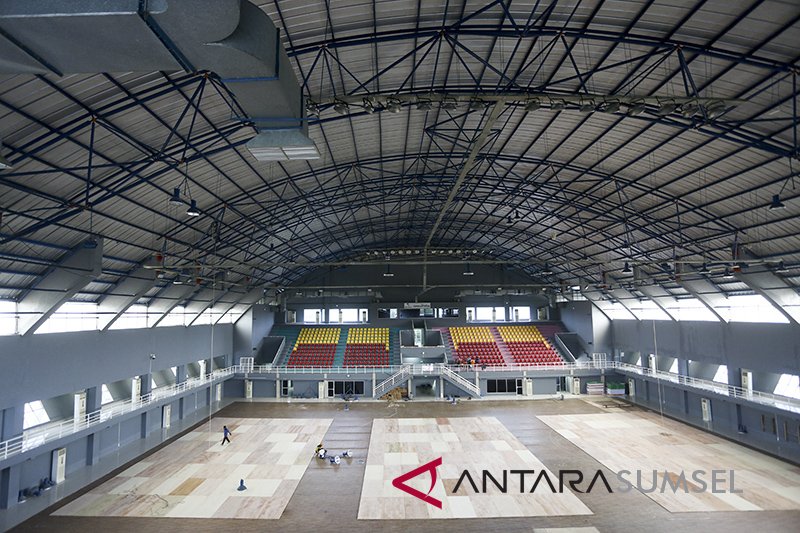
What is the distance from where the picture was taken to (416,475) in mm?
22203

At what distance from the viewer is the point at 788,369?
27.1 meters

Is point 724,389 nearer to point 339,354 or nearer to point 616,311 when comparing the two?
point 616,311

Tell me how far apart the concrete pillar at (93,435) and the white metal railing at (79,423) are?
16.9 inches

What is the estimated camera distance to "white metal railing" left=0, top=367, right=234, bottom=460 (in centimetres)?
2033

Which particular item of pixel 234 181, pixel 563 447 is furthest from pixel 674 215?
pixel 234 181

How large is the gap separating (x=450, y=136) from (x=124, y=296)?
22.5 meters

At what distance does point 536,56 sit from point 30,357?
88.3 feet

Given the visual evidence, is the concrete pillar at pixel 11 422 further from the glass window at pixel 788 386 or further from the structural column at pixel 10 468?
the glass window at pixel 788 386

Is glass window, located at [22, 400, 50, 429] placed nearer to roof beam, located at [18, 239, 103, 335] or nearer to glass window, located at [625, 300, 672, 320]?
roof beam, located at [18, 239, 103, 335]

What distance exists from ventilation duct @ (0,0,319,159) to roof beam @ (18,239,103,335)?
20246 mm

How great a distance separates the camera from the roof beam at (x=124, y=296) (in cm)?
2739

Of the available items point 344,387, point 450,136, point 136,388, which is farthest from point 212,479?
point 450,136

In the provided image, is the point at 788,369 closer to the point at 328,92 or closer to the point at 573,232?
the point at 573,232

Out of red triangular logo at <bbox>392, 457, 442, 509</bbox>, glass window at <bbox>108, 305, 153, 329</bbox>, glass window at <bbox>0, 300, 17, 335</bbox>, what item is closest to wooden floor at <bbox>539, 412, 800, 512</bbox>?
red triangular logo at <bbox>392, 457, 442, 509</bbox>
